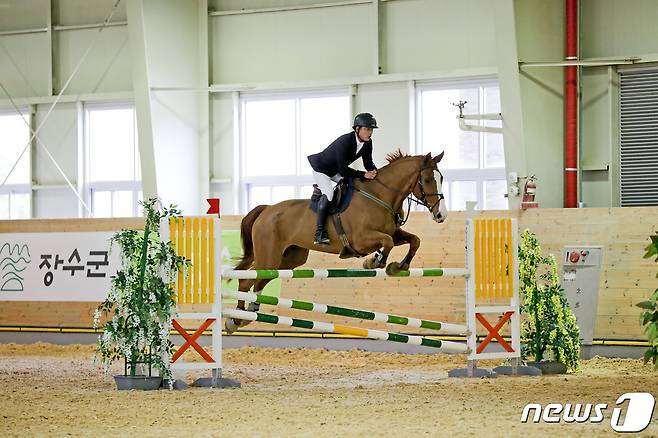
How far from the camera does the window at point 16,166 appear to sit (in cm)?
1591

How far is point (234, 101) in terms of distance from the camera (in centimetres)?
1471

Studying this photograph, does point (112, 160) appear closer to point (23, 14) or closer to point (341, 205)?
point (23, 14)

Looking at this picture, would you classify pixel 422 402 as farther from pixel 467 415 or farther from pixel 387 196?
pixel 387 196

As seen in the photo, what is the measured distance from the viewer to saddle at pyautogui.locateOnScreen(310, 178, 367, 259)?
318 inches

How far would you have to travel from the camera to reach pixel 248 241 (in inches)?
340

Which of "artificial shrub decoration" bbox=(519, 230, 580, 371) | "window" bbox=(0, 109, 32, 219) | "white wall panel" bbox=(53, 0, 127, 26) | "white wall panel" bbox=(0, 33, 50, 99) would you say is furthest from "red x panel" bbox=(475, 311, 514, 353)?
"white wall panel" bbox=(0, 33, 50, 99)

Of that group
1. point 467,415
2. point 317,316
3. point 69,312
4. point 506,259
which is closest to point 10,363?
point 69,312

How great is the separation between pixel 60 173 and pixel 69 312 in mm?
4331

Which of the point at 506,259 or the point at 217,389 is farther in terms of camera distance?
the point at 506,259

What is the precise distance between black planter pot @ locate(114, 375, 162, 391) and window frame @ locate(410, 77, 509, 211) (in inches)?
267

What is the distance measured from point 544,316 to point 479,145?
5038 millimetres

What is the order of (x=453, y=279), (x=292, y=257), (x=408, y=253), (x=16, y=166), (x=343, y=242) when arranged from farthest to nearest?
(x=16, y=166) < (x=453, y=279) < (x=292, y=257) < (x=343, y=242) < (x=408, y=253)

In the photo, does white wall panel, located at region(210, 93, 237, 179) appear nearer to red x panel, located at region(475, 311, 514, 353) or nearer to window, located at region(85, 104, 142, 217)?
window, located at region(85, 104, 142, 217)

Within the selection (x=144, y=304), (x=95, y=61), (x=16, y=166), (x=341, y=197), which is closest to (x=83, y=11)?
(x=95, y=61)
